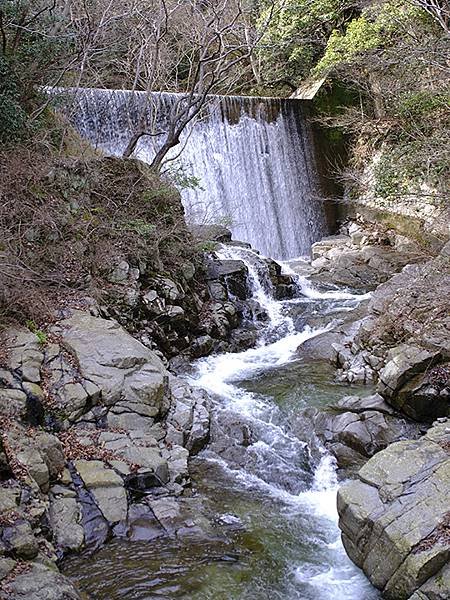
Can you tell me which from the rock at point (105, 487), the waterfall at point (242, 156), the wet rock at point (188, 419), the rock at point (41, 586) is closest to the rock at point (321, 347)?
the wet rock at point (188, 419)

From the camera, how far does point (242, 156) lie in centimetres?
1709

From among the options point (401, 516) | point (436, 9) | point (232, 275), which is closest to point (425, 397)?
point (401, 516)

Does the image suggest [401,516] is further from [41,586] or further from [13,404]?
[13,404]

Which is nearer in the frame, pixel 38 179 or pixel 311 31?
pixel 38 179

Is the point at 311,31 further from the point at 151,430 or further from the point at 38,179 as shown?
the point at 151,430

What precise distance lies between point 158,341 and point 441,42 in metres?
8.13

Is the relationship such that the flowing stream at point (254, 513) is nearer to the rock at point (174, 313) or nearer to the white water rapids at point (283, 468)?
the white water rapids at point (283, 468)

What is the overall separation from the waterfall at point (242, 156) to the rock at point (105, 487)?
926 cm

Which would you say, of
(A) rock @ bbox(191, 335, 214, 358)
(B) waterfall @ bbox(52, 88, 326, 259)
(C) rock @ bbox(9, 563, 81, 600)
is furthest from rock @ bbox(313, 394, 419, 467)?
(B) waterfall @ bbox(52, 88, 326, 259)

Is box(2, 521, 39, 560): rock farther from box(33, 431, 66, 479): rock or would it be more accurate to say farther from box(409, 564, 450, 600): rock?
box(409, 564, 450, 600): rock

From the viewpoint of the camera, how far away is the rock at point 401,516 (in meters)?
4.57

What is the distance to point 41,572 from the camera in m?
4.55

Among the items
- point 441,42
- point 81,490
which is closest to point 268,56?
point 441,42

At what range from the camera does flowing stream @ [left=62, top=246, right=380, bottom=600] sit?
199 inches
